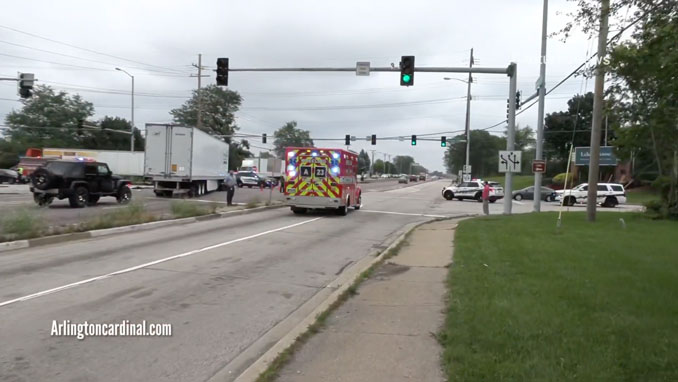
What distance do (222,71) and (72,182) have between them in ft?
25.0

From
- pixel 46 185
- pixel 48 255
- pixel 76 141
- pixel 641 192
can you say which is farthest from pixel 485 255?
pixel 76 141

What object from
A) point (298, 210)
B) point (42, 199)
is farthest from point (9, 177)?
point (298, 210)

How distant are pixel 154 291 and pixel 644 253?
9.40 meters

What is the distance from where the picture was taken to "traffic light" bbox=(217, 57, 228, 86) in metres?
22.2

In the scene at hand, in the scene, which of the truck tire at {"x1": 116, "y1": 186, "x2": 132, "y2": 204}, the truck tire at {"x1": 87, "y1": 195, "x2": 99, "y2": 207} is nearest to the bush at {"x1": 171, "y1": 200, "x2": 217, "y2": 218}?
the truck tire at {"x1": 87, "y1": 195, "x2": 99, "y2": 207}

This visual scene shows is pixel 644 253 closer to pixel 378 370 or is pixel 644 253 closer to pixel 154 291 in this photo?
pixel 378 370

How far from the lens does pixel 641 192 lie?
57.9 meters

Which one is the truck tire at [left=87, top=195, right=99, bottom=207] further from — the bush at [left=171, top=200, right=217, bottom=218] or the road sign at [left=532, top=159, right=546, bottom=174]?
the road sign at [left=532, top=159, right=546, bottom=174]

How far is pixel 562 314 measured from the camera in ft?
19.5

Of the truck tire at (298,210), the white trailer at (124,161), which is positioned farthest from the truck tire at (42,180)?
the white trailer at (124,161)

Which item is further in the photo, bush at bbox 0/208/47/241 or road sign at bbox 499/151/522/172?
road sign at bbox 499/151/522/172

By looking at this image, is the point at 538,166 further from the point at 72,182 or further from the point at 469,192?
the point at 469,192

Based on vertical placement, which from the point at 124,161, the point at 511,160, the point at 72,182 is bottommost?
the point at 72,182

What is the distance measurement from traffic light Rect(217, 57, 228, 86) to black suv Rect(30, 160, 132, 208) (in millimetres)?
6632
